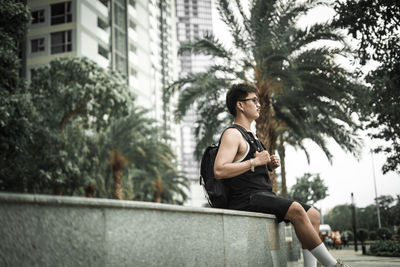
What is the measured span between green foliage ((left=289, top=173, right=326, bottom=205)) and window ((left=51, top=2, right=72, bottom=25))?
26743 mm

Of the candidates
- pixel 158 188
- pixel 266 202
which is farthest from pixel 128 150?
pixel 266 202

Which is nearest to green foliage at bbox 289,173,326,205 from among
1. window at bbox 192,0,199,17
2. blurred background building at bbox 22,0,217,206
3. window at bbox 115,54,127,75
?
blurred background building at bbox 22,0,217,206

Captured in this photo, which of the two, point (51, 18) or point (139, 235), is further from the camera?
point (51, 18)

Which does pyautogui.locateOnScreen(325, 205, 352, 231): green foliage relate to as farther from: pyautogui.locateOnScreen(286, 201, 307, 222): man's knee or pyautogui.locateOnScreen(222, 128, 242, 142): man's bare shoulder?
pyautogui.locateOnScreen(222, 128, 242, 142): man's bare shoulder

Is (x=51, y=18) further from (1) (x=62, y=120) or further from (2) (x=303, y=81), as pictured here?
(2) (x=303, y=81)

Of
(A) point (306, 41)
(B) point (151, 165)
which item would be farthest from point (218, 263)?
(B) point (151, 165)

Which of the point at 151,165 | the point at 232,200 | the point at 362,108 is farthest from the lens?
the point at 151,165

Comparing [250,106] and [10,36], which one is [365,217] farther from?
[250,106]

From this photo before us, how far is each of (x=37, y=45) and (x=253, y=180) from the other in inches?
1655

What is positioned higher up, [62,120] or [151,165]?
[62,120]

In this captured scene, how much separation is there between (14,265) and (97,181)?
23.0 metres

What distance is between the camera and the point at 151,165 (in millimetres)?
23969

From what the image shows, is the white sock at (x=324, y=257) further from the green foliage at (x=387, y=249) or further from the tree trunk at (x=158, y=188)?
the tree trunk at (x=158, y=188)

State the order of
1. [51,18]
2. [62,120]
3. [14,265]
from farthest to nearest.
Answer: [51,18] < [62,120] < [14,265]
